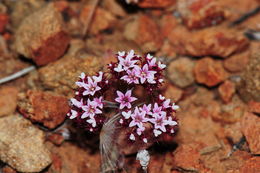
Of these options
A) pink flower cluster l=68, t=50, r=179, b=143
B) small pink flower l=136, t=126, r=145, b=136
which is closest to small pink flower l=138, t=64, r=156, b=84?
pink flower cluster l=68, t=50, r=179, b=143

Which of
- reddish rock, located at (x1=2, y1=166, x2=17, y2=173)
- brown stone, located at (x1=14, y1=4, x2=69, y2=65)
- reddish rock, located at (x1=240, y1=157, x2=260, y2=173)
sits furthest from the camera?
brown stone, located at (x1=14, y1=4, x2=69, y2=65)

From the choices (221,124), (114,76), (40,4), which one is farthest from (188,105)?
(40,4)

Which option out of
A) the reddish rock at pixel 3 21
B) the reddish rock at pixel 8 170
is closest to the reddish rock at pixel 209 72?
the reddish rock at pixel 8 170

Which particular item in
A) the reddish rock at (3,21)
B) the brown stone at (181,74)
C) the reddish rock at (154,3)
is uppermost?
the reddish rock at (154,3)

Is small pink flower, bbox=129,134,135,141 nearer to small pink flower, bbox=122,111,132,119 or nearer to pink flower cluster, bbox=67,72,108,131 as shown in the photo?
small pink flower, bbox=122,111,132,119

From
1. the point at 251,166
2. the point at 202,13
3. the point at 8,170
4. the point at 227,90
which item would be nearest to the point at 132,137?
the point at 251,166

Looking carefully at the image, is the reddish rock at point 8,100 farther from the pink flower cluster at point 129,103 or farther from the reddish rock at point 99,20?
the reddish rock at point 99,20
